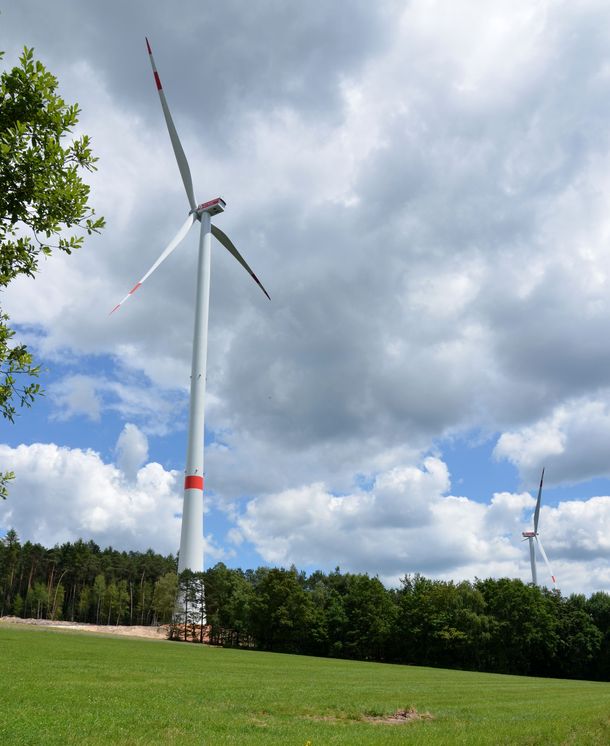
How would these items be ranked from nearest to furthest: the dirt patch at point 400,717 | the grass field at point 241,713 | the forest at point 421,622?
1. the grass field at point 241,713
2. the dirt patch at point 400,717
3. the forest at point 421,622

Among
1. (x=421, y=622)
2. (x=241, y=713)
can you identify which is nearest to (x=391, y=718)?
(x=241, y=713)

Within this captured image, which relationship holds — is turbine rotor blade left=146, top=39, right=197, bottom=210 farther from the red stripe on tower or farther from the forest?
the forest

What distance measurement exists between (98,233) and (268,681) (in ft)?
116

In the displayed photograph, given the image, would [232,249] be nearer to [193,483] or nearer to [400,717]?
[193,483]

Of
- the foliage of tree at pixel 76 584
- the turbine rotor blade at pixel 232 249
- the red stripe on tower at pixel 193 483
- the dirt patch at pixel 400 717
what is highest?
the turbine rotor blade at pixel 232 249

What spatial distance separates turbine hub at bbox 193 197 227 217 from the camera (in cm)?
11619

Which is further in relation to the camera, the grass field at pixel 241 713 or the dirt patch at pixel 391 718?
the dirt patch at pixel 391 718

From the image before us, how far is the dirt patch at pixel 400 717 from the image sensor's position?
2380 centimetres

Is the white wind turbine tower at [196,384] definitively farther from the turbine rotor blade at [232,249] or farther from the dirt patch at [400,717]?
the dirt patch at [400,717]

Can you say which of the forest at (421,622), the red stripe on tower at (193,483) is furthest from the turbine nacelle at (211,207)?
the forest at (421,622)

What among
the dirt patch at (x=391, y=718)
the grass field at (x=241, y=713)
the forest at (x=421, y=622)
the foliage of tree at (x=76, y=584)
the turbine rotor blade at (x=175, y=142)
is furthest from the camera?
the foliage of tree at (x=76, y=584)

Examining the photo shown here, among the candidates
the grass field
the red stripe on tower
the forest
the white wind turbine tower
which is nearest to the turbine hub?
the white wind turbine tower

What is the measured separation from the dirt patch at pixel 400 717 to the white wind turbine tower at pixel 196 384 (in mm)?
80820

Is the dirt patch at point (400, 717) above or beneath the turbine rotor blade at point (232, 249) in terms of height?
beneath
